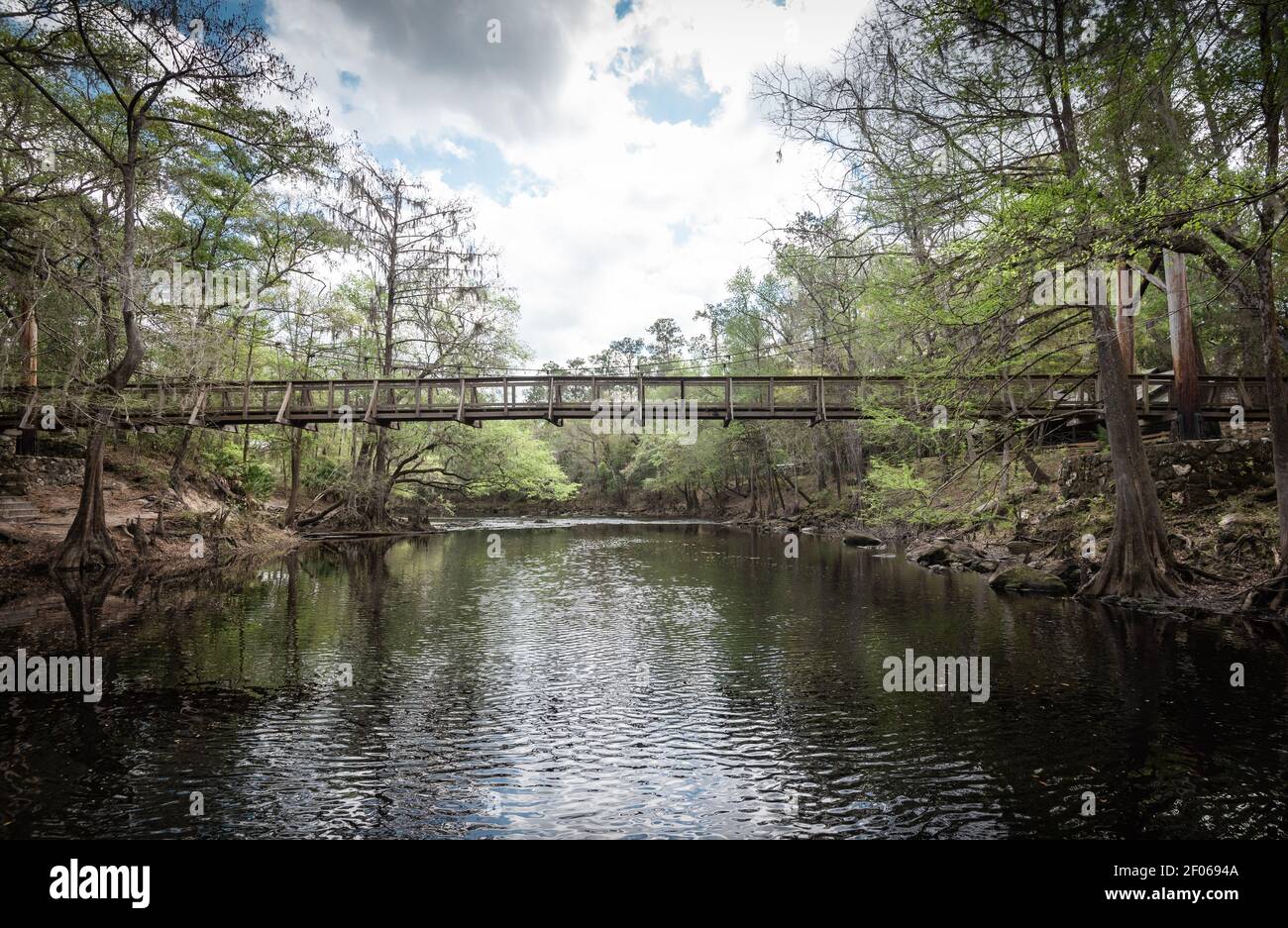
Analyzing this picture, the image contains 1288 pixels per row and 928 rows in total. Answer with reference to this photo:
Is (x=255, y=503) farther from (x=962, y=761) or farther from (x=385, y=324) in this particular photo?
(x=962, y=761)

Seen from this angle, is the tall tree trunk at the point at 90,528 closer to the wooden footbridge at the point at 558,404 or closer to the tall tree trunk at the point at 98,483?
the tall tree trunk at the point at 98,483

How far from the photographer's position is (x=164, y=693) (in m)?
7.56

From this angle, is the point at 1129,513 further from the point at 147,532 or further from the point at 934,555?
the point at 147,532

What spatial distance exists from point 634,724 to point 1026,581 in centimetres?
1112

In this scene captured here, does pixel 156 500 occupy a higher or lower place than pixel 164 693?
higher

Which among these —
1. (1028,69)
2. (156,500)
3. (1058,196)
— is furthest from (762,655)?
(156,500)

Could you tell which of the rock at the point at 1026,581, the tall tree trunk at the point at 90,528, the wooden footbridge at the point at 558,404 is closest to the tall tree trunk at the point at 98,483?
the tall tree trunk at the point at 90,528

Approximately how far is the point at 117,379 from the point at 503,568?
10069 millimetres

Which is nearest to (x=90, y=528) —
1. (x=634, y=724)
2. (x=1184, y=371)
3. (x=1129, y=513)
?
(x=634, y=724)

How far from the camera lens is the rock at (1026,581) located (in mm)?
13711

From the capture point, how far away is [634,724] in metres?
6.88

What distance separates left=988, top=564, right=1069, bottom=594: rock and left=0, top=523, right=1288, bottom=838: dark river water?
989mm

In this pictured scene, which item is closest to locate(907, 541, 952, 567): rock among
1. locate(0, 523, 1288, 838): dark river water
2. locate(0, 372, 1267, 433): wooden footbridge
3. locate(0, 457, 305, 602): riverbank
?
locate(0, 372, 1267, 433): wooden footbridge

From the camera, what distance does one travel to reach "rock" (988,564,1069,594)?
13711mm
